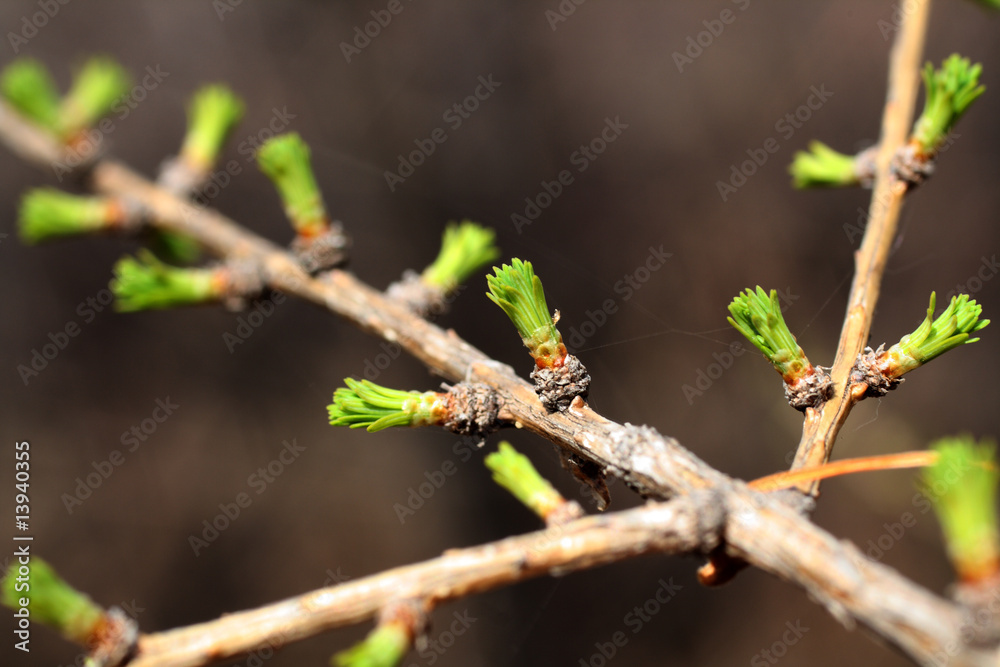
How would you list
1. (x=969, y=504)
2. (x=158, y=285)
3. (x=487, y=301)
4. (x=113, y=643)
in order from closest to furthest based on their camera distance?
1. (x=969, y=504)
2. (x=113, y=643)
3. (x=158, y=285)
4. (x=487, y=301)

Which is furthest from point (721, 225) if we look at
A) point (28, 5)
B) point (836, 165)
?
point (28, 5)

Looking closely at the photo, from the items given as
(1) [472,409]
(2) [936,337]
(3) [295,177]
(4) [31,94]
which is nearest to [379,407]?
(1) [472,409]

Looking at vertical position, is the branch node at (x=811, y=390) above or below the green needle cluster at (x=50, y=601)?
above

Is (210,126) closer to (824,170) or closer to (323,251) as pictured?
(323,251)

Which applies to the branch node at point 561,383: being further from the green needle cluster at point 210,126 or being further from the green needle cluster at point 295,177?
the green needle cluster at point 210,126

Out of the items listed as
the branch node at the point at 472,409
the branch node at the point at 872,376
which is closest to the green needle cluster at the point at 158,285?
the branch node at the point at 472,409

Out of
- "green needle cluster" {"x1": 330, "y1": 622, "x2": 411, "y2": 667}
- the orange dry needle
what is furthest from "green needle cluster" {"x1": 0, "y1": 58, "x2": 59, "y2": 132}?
the orange dry needle
